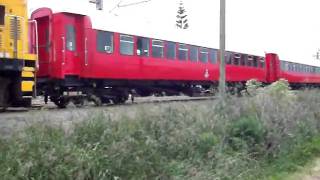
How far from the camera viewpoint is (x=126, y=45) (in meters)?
21.1

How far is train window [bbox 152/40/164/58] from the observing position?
22.9 meters

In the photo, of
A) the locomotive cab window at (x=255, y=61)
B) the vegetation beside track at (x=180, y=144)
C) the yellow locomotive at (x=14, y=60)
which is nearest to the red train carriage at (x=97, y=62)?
the yellow locomotive at (x=14, y=60)

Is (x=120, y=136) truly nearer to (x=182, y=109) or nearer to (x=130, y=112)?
(x=130, y=112)

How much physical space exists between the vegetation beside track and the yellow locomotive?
5983 mm

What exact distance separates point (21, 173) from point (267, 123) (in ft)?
22.5

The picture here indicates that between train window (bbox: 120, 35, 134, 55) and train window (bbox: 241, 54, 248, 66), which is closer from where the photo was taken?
train window (bbox: 120, 35, 134, 55)

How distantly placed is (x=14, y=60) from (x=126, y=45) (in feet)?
21.9

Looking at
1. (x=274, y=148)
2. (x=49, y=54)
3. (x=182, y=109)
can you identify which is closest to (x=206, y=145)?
(x=182, y=109)

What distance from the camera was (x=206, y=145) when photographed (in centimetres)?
924

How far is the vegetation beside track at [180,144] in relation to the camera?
645 centimetres

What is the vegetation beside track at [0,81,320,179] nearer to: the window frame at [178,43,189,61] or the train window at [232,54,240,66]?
the window frame at [178,43,189,61]

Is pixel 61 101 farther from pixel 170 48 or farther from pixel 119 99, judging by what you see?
pixel 170 48

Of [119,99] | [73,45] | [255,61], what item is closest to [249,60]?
[255,61]

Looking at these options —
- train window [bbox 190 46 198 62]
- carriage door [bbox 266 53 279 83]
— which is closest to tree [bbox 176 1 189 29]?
carriage door [bbox 266 53 279 83]
